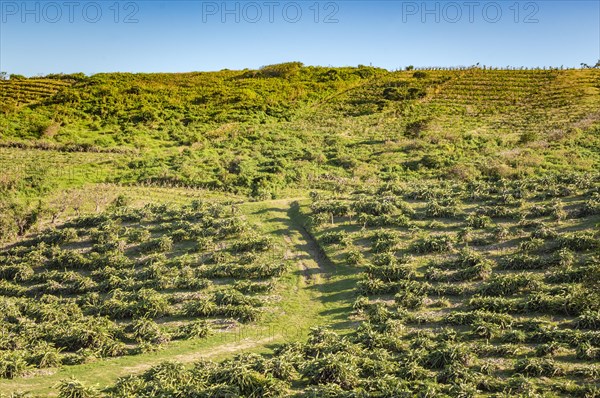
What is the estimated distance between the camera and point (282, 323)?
926 inches

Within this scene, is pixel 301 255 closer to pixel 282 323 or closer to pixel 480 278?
pixel 282 323

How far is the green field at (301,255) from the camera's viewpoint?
1833 cm

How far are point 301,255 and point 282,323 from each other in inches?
295

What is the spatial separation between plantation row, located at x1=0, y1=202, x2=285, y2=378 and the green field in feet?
0.43

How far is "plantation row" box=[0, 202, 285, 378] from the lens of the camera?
21.5 metres

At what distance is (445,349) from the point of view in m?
18.7

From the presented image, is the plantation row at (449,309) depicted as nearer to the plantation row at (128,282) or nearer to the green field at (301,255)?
the green field at (301,255)

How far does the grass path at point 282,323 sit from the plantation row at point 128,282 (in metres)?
0.73

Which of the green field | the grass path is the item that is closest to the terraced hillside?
the green field

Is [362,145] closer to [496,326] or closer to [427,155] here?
[427,155]

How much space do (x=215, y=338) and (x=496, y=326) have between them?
12.1 m

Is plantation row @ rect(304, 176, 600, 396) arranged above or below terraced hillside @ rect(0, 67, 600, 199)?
below

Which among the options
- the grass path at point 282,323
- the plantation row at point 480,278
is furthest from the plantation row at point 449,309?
the grass path at point 282,323

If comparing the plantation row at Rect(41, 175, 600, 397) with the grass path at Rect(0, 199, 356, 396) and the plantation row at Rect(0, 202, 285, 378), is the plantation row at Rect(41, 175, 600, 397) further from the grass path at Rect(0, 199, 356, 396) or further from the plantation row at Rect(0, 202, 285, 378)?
the plantation row at Rect(0, 202, 285, 378)
